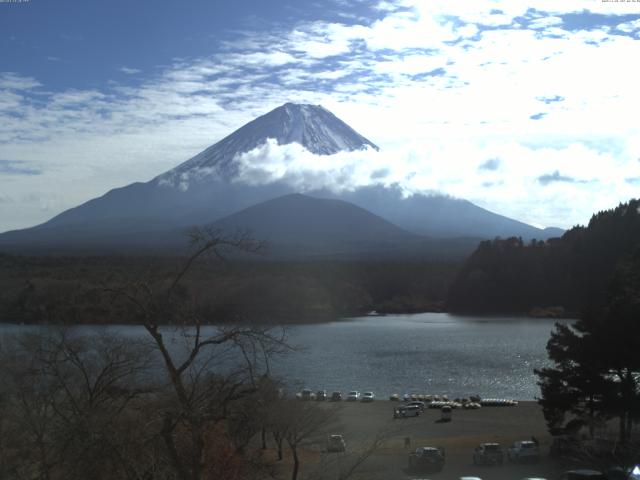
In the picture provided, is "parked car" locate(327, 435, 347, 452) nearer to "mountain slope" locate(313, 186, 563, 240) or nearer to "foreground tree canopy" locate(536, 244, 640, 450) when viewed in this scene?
"foreground tree canopy" locate(536, 244, 640, 450)

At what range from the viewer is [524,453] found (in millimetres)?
10945

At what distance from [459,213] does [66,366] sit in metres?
127

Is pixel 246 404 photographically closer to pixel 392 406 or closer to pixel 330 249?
pixel 392 406

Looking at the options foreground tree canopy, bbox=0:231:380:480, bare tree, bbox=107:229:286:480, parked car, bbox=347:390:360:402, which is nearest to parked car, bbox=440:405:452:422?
parked car, bbox=347:390:360:402

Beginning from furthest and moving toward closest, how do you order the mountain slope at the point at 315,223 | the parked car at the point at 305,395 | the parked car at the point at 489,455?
the mountain slope at the point at 315,223, the parked car at the point at 305,395, the parked car at the point at 489,455

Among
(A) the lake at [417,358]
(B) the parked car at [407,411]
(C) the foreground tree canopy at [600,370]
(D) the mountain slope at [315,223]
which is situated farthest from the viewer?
(D) the mountain slope at [315,223]

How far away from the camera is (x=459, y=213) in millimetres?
131125

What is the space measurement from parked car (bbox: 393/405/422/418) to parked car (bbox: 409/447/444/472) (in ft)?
20.2

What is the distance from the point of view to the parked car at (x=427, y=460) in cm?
1001

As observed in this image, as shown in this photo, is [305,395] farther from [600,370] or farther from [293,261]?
[293,261]

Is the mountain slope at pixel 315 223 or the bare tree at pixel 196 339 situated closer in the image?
the bare tree at pixel 196 339

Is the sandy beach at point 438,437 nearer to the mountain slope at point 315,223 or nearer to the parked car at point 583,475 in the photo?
the parked car at point 583,475

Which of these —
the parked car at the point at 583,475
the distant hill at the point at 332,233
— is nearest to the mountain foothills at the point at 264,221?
the distant hill at the point at 332,233

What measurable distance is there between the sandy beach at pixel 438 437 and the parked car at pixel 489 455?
128mm
